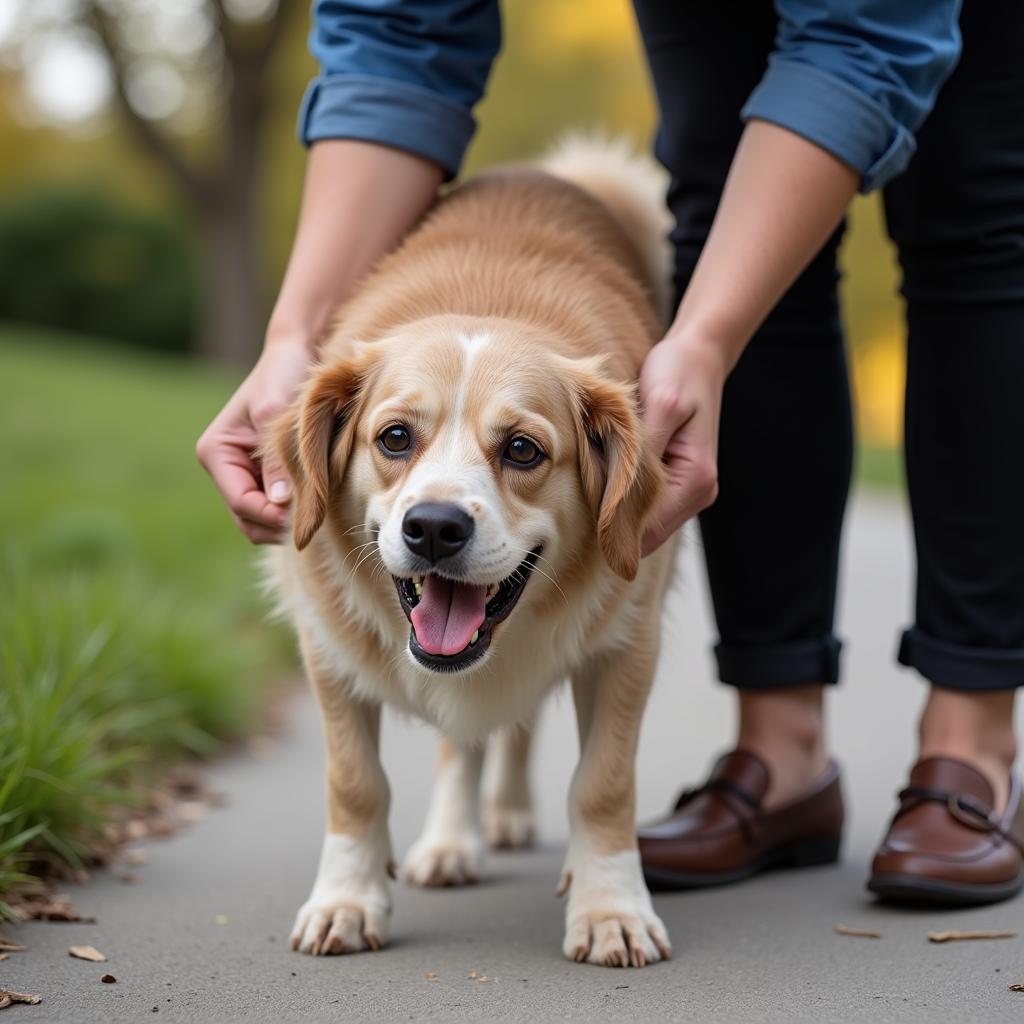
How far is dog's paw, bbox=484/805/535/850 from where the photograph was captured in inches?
132

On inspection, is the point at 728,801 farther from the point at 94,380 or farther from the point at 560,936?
the point at 94,380

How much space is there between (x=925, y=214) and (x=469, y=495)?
1165 mm

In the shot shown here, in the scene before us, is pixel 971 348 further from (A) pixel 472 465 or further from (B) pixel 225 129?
(B) pixel 225 129

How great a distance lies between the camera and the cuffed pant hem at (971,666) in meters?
2.84

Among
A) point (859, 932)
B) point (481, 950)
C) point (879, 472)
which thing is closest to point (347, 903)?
point (481, 950)

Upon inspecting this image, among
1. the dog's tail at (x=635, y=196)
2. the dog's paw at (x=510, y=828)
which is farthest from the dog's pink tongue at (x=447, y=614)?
the dog's tail at (x=635, y=196)

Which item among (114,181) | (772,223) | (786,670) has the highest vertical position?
(114,181)

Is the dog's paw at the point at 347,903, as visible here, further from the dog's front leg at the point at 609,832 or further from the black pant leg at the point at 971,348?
the black pant leg at the point at 971,348

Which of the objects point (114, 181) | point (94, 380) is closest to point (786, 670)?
point (94, 380)

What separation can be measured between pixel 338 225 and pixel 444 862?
4.42 ft

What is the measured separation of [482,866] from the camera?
3105mm

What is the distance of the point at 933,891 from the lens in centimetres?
266

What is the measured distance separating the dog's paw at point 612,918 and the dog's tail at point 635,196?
1.39m

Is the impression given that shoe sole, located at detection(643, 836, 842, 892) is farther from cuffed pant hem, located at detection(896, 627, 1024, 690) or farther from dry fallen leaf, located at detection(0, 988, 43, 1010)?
dry fallen leaf, located at detection(0, 988, 43, 1010)
